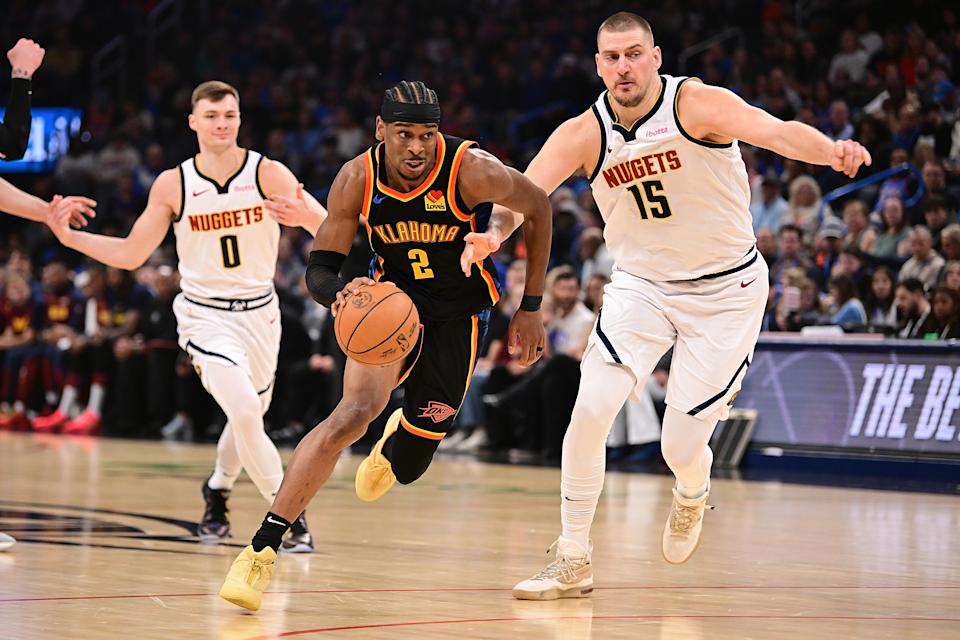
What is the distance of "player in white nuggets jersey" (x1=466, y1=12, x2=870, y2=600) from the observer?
19.1ft

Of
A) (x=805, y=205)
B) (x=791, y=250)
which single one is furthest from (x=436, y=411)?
(x=805, y=205)

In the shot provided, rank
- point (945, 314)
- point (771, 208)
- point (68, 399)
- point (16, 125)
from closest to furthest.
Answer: point (16, 125) < point (945, 314) < point (771, 208) < point (68, 399)

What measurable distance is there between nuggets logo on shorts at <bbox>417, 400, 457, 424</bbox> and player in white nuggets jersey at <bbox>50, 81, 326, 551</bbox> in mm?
1495

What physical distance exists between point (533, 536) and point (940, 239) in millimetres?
6462

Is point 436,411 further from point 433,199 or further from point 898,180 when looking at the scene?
point 898,180

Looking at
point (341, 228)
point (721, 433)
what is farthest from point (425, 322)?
point (721, 433)

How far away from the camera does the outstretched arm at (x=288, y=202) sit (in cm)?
673

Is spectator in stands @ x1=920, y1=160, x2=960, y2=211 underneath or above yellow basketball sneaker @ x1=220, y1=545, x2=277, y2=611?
above

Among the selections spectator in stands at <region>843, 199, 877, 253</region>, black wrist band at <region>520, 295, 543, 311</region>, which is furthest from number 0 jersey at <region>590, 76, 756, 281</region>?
spectator in stands at <region>843, 199, 877, 253</region>

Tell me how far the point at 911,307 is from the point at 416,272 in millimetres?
7144

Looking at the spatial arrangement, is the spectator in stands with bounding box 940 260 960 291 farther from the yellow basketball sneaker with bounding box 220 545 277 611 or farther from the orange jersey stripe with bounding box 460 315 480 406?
the yellow basketball sneaker with bounding box 220 545 277 611

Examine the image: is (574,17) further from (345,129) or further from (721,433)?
(721,433)

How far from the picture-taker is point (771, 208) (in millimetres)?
14703

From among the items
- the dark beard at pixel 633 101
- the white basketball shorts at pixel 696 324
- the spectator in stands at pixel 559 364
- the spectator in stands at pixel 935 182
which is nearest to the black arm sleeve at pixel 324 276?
the white basketball shorts at pixel 696 324
